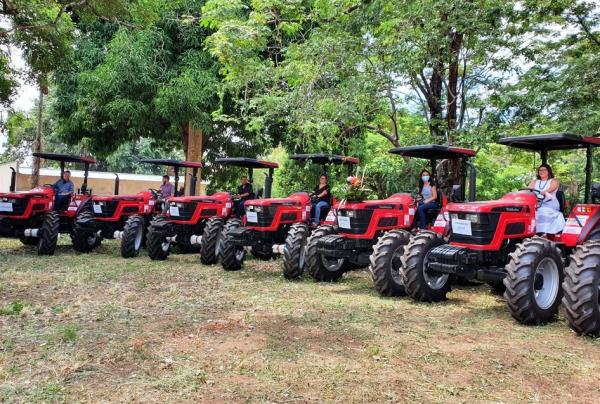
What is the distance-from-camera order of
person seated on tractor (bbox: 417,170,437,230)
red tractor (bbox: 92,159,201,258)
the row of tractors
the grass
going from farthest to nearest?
red tractor (bbox: 92,159,201,258), person seated on tractor (bbox: 417,170,437,230), the row of tractors, the grass

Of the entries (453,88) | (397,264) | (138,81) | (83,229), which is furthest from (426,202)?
(138,81)

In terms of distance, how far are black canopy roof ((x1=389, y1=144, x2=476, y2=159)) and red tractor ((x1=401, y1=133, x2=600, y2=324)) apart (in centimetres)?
99

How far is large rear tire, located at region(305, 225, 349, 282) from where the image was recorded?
10.1 m

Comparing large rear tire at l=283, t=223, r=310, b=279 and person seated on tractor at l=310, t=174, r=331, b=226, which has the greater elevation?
person seated on tractor at l=310, t=174, r=331, b=226

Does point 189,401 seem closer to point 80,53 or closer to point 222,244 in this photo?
point 222,244

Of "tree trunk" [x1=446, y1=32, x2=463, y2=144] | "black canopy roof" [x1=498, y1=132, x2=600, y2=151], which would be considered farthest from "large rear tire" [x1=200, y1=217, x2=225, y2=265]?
"black canopy roof" [x1=498, y1=132, x2=600, y2=151]

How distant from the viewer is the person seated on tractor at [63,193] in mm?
14328

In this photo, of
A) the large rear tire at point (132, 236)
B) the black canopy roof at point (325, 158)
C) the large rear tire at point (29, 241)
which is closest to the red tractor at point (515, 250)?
the black canopy roof at point (325, 158)

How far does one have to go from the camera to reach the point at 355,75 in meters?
13.1

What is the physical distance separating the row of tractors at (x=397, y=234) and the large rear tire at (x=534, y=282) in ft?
0.04

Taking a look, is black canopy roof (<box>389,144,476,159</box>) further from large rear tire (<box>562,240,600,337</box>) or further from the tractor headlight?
large rear tire (<box>562,240,600,337</box>)

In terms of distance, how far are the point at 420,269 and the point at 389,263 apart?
632 millimetres

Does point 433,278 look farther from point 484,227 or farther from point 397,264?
point 484,227

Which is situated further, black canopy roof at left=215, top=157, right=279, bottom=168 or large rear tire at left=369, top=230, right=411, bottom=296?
black canopy roof at left=215, top=157, right=279, bottom=168
